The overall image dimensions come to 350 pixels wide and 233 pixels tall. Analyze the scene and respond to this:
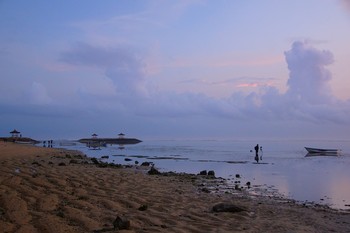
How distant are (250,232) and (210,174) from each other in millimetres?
17261

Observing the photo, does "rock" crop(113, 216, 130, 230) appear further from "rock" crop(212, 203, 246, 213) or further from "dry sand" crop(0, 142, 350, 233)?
"rock" crop(212, 203, 246, 213)

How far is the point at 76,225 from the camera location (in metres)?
6.97

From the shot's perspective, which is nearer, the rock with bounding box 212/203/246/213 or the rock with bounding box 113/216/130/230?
the rock with bounding box 113/216/130/230

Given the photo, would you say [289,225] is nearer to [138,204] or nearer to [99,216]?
[138,204]

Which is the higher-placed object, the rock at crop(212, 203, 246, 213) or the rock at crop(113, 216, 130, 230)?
the rock at crop(113, 216, 130, 230)

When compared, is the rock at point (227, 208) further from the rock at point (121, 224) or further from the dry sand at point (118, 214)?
the rock at point (121, 224)

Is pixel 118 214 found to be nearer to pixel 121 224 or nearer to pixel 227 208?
pixel 121 224

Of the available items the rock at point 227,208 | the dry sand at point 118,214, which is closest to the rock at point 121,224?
the dry sand at point 118,214

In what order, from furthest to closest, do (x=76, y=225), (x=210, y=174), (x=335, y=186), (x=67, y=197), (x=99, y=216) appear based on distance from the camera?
(x=210, y=174), (x=335, y=186), (x=67, y=197), (x=99, y=216), (x=76, y=225)

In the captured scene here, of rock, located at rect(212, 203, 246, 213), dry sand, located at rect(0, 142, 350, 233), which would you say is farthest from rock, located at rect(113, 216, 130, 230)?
rock, located at rect(212, 203, 246, 213)

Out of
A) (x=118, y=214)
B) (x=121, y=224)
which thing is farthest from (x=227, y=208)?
(x=121, y=224)

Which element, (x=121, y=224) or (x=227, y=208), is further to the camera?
(x=227, y=208)

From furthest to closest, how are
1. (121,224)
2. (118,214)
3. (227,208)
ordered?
(227,208) < (118,214) < (121,224)

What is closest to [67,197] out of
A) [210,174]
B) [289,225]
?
[289,225]
